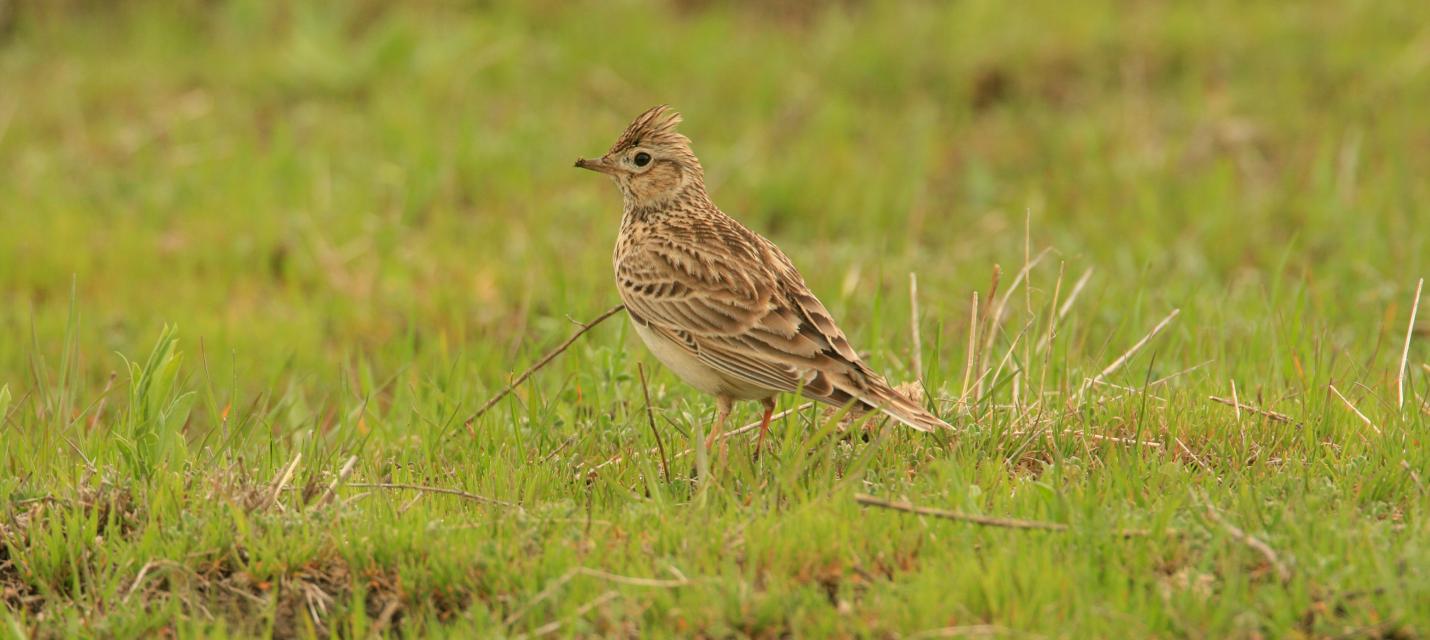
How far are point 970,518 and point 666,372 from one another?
2.33 meters

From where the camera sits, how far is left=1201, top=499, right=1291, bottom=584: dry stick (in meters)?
4.37

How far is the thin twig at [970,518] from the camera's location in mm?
4660

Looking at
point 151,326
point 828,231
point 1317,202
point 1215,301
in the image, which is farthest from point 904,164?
point 151,326

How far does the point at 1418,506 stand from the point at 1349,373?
148 centimetres

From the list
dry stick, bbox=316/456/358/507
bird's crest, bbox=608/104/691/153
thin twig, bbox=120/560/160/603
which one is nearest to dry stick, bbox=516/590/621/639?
dry stick, bbox=316/456/358/507

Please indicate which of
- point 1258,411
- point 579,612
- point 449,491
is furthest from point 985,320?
point 579,612

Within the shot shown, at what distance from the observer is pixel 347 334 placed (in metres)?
8.58

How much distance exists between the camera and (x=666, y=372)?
681cm

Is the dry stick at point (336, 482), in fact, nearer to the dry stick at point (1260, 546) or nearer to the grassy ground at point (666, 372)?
the grassy ground at point (666, 372)

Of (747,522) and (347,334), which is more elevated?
(747,522)

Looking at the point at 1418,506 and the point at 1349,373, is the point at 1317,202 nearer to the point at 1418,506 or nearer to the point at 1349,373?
the point at 1349,373

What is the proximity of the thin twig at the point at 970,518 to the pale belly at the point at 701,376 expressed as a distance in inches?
34.8

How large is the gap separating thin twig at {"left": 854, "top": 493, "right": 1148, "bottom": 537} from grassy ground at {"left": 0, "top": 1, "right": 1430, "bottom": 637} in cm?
4

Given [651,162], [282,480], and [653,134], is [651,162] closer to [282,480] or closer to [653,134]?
[653,134]
